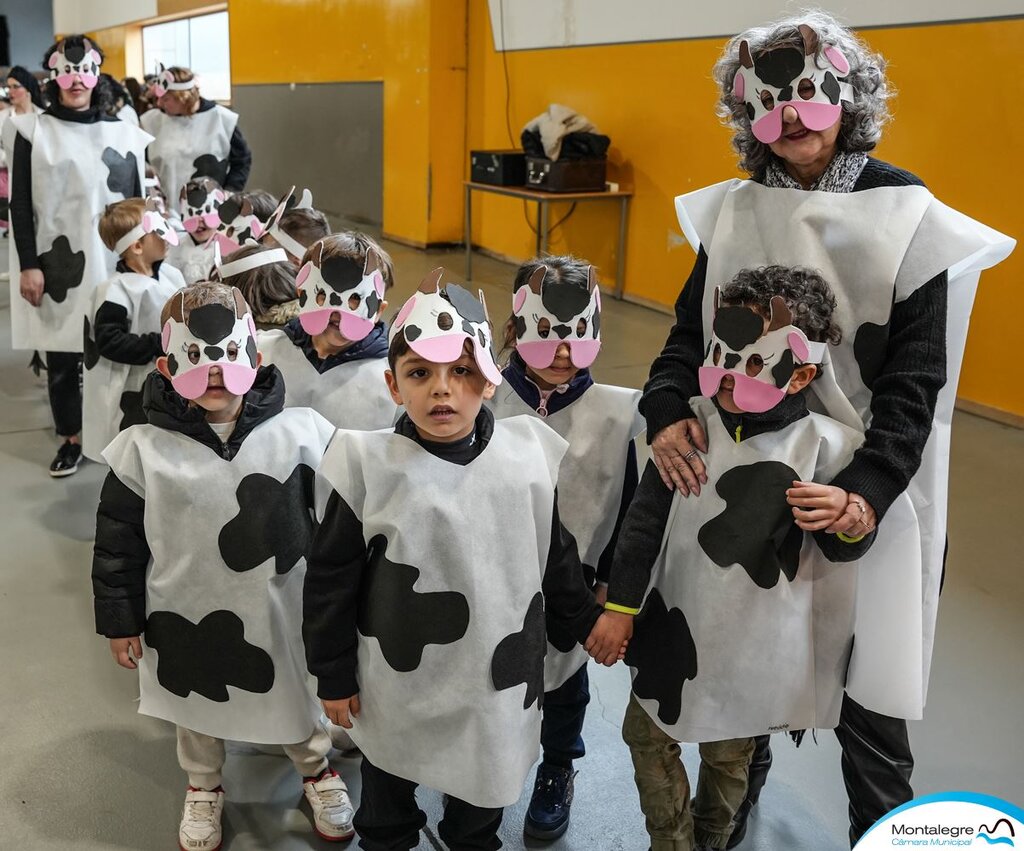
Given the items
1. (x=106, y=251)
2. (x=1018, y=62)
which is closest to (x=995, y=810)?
(x=106, y=251)

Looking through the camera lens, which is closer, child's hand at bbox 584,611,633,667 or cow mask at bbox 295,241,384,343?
child's hand at bbox 584,611,633,667

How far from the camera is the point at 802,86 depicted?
151 cm

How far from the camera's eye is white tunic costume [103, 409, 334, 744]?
173 cm

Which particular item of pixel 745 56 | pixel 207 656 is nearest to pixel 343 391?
pixel 207 656

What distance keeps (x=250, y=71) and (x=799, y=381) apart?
10538 mm

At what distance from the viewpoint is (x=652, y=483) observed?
64.1 inches

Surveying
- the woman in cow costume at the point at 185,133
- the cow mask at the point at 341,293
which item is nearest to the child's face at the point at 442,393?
the cow mask at the point at 341,293

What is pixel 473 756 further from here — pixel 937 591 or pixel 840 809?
pixel 840 809

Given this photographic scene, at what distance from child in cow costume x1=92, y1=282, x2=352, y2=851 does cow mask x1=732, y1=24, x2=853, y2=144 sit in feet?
3.05

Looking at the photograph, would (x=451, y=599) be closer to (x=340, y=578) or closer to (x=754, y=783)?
(x=340, y=578)

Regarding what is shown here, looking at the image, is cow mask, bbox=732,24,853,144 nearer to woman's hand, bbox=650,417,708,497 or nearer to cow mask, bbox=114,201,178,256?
woman's hand, bbox=650,417,708,497

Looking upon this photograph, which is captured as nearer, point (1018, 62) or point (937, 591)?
point (937, 591)

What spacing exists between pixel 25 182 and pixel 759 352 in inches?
117

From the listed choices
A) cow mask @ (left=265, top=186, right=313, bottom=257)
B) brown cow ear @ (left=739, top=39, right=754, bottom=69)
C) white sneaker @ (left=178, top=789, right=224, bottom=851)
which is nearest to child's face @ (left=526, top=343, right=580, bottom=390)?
brown cow ear @ (left=739, top=39, right=754, bottom=69)
